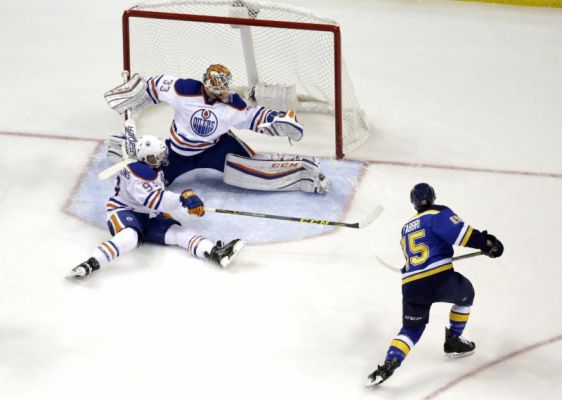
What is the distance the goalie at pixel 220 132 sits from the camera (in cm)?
598

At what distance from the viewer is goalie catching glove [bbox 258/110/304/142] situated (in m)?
5.96

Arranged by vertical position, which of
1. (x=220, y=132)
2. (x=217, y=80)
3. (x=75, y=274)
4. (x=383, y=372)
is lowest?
(x=75, y=274)

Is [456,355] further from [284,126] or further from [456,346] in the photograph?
[284,126]

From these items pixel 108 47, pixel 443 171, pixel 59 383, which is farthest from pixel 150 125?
pixel 59 383

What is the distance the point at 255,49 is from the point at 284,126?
2.78 ft

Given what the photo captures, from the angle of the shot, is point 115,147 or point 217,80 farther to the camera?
point 115,147

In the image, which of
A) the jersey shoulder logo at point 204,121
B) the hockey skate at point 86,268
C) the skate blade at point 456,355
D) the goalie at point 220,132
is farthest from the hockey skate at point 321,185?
the skate blade at point 456,355

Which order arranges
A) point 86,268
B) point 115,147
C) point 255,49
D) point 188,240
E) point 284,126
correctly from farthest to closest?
point 255,49 → point 115,147 → point 284,126 → point 188,240 → point 86,268

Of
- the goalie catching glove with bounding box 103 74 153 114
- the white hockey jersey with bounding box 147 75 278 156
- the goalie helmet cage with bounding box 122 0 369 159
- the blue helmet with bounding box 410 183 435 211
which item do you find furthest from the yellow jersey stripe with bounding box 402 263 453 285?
the goalie catching glove with bounding box 103 74 153 114

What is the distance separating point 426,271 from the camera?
4.92 metres

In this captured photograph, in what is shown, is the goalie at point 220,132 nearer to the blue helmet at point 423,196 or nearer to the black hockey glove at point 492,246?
the blue helmet at point 423,196

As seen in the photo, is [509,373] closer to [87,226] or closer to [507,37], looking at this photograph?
[87,226]

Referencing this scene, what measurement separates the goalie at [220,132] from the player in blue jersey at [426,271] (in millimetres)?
1201

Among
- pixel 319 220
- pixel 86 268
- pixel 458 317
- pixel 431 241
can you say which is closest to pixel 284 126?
pixel 319 220
